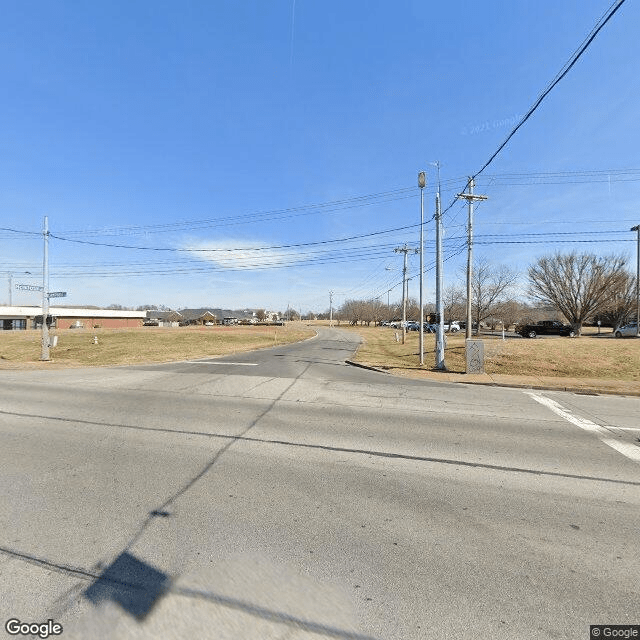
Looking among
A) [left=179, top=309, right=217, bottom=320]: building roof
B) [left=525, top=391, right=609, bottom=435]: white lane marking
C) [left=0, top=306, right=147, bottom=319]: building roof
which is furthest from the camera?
[left=179, top=309, right=217, bottom=320]: building roof

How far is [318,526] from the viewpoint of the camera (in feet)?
11.0

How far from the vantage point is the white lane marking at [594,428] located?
5488 mm

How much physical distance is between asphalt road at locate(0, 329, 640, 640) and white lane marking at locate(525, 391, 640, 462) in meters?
0.05

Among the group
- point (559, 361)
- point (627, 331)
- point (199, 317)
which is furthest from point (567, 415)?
point (199, 317)

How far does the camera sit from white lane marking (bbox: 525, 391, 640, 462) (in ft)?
18.0

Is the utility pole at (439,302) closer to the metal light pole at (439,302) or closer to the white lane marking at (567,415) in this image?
the metal light pole at (439,302)

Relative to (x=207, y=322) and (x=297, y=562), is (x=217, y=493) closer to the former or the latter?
(x=297, y=562)

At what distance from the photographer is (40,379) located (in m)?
12.5

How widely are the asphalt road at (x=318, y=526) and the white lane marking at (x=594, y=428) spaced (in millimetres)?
51

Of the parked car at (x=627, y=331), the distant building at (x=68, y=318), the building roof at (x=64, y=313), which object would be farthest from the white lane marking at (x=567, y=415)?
the building roof at (x=64, y=313)

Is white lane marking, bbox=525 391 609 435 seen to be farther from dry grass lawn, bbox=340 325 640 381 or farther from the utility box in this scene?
dry grass lawn, bbox=340 325 640 381

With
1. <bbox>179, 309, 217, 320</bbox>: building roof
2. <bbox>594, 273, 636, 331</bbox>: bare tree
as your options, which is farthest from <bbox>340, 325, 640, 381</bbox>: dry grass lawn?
<bbox>179, 309, 217, 320</bbox>: building roof

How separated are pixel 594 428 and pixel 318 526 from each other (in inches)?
253

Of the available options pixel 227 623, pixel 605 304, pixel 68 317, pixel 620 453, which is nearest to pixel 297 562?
pixel 227 623
